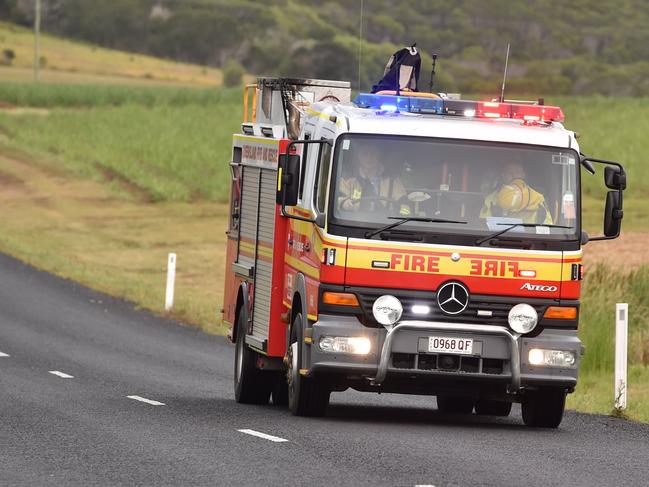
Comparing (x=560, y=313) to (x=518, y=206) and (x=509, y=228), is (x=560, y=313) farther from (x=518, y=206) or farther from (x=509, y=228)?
(x=518, y=206)

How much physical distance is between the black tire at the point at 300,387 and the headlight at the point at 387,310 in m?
0.90

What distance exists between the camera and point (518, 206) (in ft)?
44.6

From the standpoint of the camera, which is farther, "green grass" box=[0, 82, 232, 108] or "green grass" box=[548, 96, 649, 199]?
"green grass" box=[0, 82, 232, 108]

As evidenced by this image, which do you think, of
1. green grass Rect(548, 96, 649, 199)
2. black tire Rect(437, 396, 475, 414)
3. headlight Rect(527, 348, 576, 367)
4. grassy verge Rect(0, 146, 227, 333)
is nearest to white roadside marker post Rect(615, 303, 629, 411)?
black tire Rect(437, 396, 475, 414)

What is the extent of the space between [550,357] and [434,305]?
3.50ft

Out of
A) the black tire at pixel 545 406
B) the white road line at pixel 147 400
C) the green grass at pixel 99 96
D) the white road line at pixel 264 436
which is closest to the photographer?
the white road line at pixel 264 436

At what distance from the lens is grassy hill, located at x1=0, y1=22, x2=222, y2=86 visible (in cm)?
10669

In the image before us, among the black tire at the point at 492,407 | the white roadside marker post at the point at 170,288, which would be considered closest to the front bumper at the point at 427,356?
the black tire at the point at 492,407

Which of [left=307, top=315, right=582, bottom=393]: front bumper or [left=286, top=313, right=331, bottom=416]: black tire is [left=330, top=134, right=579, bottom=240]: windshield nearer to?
[left=307, top=315, right=582, bottom=393]: front bumper

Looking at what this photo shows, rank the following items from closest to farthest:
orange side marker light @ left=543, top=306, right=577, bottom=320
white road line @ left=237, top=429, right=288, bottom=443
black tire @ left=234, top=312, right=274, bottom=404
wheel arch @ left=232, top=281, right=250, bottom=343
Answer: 1. white road line @ left=237, top=429, right=288, bottom=443
2. orange side marker light @ left=543, top=306, right=577, bottom=320
3. wheel arch @ left=232, top=281, right=250, bottom=343
4. black tire @ left=234, top=312, right=274, bottom=404

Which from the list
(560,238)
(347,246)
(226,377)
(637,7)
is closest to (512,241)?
(560,238)

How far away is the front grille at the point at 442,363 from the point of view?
1342cm

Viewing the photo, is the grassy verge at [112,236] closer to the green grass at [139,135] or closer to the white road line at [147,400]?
the green grass at [139,135]

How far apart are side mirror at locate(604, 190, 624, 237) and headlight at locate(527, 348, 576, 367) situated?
1.05 m
